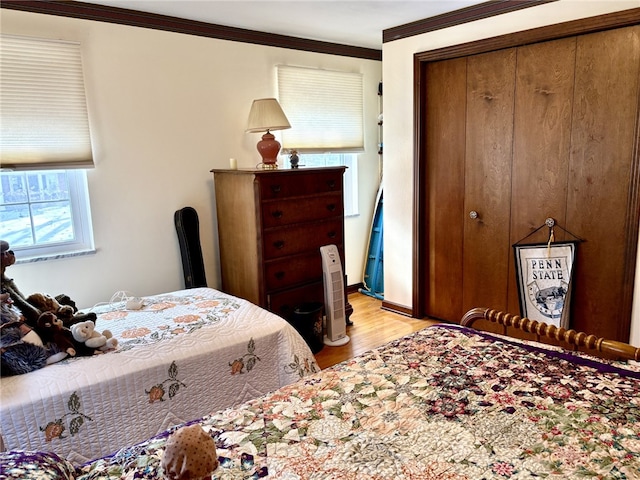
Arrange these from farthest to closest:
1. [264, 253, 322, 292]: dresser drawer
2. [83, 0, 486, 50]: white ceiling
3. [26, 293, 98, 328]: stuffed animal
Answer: [264, 253, 322, 292]: dresser drawer
[83, 0, 486, 50]: white ceiling
[26, 293, 98, 328]: stuffed animal

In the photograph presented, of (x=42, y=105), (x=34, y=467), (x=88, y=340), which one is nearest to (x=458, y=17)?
(x=42, y=105)

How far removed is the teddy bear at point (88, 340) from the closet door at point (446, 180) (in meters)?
2.50

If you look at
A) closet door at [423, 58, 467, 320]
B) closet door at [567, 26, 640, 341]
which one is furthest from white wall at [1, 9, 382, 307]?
closet door at [567, 26, 640, 341]

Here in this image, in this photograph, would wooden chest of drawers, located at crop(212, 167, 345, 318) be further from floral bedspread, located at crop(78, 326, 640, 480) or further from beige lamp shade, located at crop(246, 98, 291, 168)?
floral bedspread, located at crop(78, 326, 640, 480)

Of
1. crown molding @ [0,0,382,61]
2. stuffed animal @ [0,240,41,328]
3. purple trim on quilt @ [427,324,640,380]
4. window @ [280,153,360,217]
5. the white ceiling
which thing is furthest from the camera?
window @ [280,153,360,217]

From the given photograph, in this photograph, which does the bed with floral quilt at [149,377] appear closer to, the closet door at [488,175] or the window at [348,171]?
the closet door at [488,175]

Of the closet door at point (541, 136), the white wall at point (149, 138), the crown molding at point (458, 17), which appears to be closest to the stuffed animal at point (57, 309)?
the white wall at point (149, 138)

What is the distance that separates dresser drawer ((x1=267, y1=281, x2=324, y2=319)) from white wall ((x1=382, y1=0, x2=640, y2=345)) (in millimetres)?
823

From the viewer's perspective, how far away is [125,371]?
1.92 metres

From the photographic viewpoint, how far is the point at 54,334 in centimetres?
203

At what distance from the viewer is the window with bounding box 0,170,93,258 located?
9.28 ft

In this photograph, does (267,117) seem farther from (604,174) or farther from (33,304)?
(604,174)

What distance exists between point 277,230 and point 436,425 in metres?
2.12

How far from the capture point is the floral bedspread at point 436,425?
1109mm
